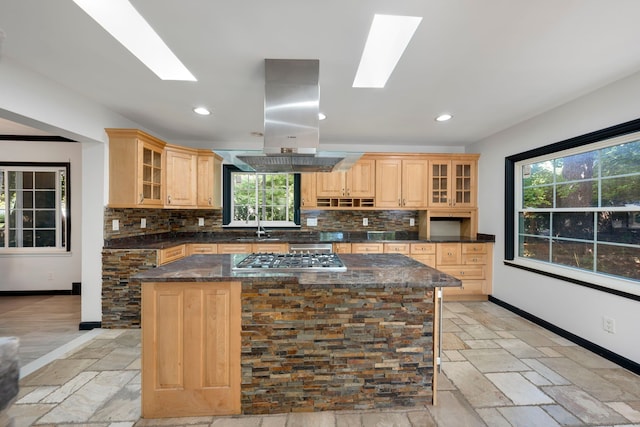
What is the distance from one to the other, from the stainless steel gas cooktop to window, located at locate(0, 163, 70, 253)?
148 inches

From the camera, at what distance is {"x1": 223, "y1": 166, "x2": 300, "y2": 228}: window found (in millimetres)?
4703

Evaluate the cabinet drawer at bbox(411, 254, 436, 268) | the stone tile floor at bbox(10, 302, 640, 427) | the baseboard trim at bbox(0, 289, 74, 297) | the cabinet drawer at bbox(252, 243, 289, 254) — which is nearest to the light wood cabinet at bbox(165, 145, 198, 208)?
the cabinet drawer at bbox(252, 243, 289, 254)

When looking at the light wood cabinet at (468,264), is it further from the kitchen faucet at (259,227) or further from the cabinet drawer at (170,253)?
the cabinet drawer at (170,253)

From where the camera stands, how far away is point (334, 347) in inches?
75.4

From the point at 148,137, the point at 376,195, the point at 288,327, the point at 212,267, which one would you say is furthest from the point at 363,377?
the point at 148,137

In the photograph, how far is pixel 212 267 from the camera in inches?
80.1

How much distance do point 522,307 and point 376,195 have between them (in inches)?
91.7

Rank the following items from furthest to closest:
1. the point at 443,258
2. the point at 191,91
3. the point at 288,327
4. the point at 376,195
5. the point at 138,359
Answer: the point at 376,195
the point at 443,258
the point at 191,91
the point at 138,359
the point at 288,327

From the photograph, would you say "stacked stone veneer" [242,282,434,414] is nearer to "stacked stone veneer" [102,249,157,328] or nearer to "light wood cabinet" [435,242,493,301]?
"stacked stone veneer" [102,249,157,328]

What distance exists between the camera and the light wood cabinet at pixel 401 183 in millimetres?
4426

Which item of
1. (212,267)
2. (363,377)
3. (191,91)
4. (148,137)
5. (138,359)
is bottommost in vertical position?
(138,359)

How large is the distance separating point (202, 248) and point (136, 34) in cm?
262

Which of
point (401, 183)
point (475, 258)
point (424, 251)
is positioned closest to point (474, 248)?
point (475, 258)

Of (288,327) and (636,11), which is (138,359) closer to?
(288,327)
